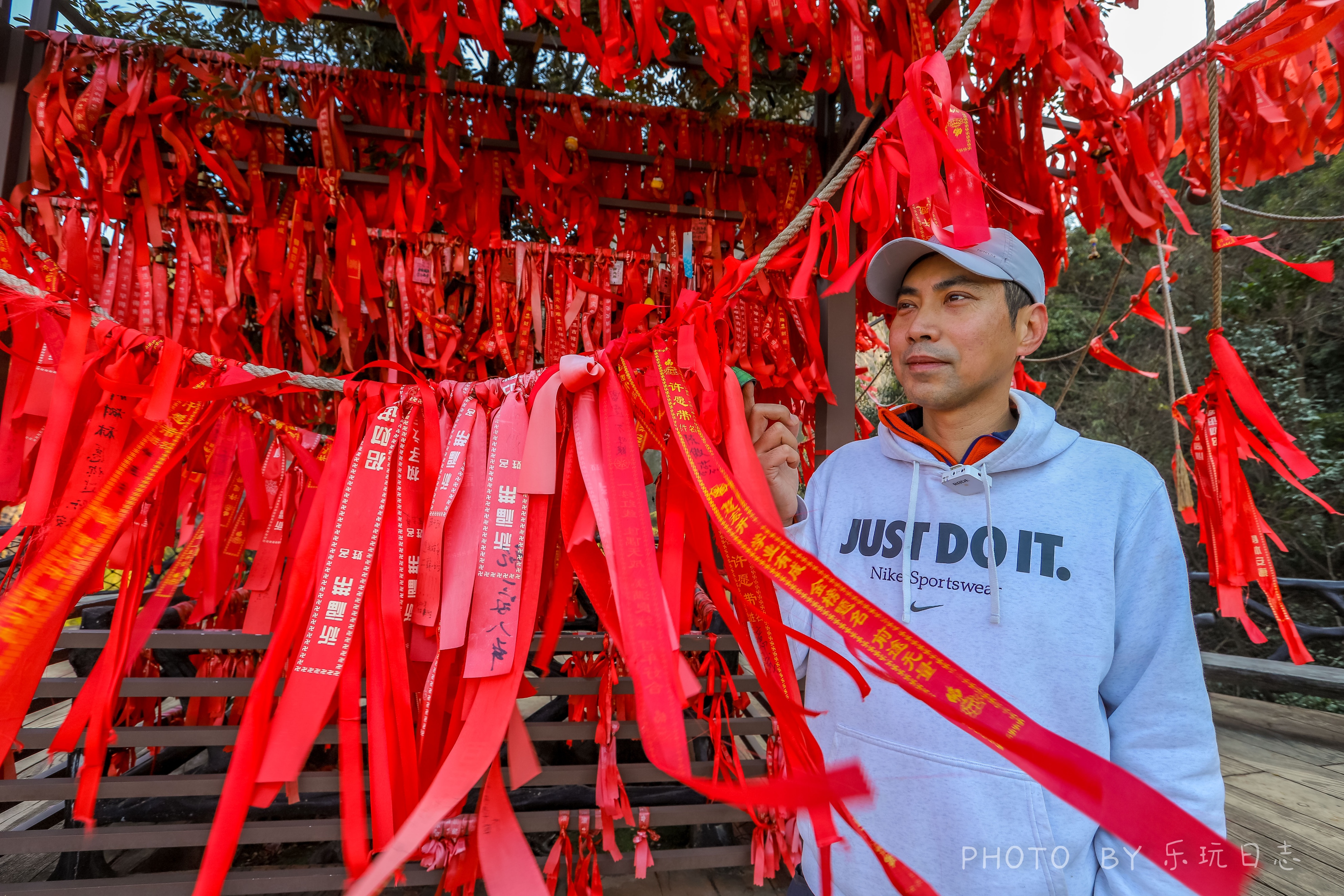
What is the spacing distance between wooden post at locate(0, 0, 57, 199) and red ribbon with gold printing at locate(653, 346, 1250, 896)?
223cm

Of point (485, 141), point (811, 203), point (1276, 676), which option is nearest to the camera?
point (811, 203)

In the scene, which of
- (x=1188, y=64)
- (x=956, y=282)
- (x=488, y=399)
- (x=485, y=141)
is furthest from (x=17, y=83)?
(x=1188, y=64)

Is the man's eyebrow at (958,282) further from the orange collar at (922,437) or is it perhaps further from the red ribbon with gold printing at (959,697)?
the red ribbon with gold printing at (959,697)

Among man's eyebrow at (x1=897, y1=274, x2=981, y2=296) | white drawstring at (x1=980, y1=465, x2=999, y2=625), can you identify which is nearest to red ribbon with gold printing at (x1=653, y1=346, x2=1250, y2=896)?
white drawstring at (x1=980, y1=465, x2=999, y2=625)

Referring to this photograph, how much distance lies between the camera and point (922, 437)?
1.00 m

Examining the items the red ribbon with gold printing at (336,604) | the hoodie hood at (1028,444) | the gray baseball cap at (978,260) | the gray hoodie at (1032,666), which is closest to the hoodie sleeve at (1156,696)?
the gray hoodie at (1032,666)

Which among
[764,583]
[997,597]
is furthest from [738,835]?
[764,583]

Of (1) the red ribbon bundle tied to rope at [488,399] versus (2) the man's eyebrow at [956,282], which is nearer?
(1) the red ribbon bundle tied to rope at [488,399]

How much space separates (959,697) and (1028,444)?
56 centimetres

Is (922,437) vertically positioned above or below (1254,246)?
below

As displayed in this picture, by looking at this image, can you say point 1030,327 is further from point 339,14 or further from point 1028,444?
point 339,14

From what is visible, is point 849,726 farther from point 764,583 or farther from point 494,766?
point 494,766

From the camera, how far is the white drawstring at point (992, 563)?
84cm

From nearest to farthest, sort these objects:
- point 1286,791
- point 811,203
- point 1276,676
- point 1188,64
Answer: point 811,203, point 1188,64, point 1286,791, point 1276,676
